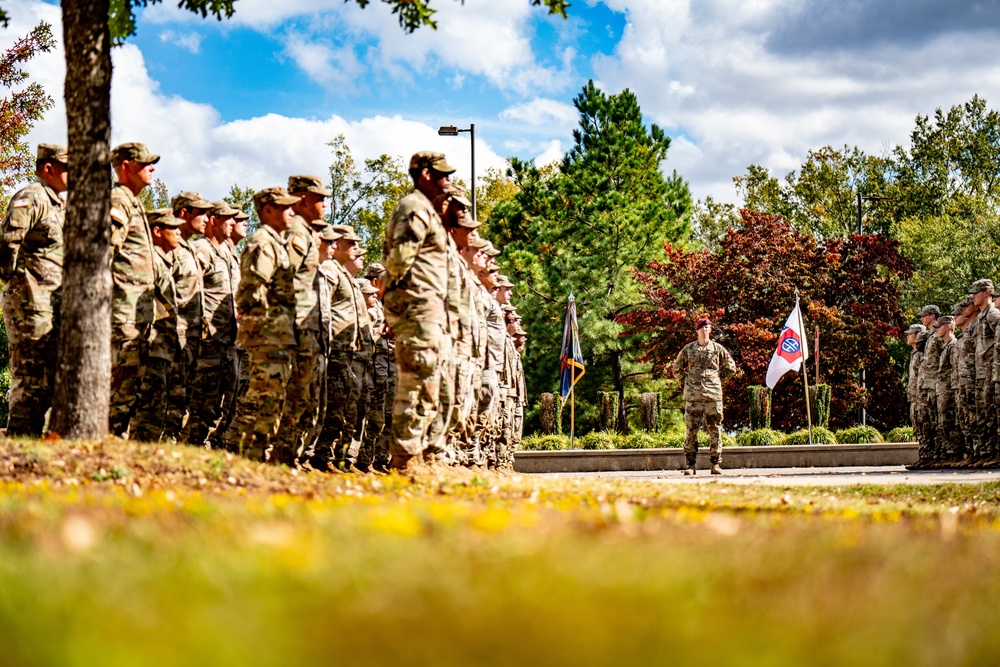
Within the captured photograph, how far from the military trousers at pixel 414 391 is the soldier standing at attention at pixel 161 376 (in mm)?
2722

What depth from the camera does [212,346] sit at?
13.2m

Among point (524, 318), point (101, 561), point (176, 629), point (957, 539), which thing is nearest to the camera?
point (176, 629)

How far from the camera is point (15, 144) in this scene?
93.8ft

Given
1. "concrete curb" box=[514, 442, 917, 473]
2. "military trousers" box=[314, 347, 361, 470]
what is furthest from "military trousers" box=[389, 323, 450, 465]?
"concrete curb" box=[514, 442, 917, 473]

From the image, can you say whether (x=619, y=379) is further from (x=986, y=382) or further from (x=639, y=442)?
(x=986, y=382)

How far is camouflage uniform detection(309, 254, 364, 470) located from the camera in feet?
41.5

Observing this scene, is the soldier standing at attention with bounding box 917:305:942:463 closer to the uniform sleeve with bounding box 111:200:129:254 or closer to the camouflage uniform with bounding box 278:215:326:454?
the camouflage uniform with bounding box 278:215:326:454

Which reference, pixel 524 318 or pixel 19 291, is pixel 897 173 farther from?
pixel 19 291

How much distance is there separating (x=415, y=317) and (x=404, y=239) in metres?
0.70

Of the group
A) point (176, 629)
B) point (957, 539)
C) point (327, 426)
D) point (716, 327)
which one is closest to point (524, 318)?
point (716, 327)

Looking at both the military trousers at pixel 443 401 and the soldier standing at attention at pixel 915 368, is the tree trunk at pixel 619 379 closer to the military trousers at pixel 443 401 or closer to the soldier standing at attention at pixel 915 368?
the soldier standing at attention at pixel 915 368

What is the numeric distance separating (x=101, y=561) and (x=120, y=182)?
31.7 feet

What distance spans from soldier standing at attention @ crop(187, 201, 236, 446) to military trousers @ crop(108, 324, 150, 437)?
51.0 inches

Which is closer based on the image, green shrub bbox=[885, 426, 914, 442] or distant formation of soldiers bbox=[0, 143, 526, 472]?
distant formation of soldiers bbox=[0, 143, 526, 472]
